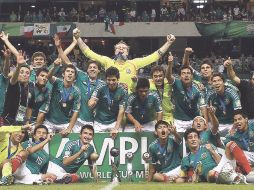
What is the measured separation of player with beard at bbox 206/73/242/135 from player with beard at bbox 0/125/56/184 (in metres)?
3.04

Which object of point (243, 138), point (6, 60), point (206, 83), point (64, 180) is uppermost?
point (6, 60)

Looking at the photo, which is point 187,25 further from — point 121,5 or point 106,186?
point 106,186

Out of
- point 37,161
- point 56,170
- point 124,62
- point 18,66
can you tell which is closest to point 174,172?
point 56,170

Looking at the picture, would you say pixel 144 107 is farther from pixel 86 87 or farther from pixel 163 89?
pixel 86 87

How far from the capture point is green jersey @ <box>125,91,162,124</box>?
932cm

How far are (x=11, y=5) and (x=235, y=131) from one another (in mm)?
30972

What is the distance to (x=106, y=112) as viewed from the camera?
959 centimetres

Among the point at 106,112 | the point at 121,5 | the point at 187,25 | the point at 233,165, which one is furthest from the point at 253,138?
the point at 121,5

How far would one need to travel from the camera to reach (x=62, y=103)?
968 cm

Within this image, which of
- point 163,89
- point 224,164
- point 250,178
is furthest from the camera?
point 163,89

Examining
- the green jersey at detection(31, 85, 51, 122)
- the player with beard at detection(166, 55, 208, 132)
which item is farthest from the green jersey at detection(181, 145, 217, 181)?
the green jersey at detection(31, 85, 51, 122)

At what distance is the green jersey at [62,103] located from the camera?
31.5 ft

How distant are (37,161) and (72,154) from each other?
0.55m

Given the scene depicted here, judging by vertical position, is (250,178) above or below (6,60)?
below
